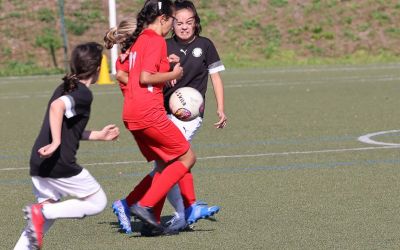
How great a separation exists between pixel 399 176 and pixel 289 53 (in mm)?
28660

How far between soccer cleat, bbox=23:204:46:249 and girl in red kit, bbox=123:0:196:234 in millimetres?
1121

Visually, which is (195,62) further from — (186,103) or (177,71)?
(177,71)

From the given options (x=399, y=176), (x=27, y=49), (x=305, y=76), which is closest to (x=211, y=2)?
(x=27, y=49)

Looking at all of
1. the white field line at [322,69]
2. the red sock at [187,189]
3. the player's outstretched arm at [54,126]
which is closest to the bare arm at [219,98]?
the red sock at [187,189]

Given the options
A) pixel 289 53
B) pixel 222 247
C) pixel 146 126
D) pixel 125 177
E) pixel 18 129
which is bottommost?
pixel 289 53

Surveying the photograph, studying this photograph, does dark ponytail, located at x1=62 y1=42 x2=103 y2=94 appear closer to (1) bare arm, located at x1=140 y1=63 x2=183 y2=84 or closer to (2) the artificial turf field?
(1) bare arm, located at x1=140 y1=63 x2=183 y2=84

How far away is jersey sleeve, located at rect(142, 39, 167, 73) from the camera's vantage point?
8219mm

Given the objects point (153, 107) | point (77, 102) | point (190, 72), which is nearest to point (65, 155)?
point (77, 102)

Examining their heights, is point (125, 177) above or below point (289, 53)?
above

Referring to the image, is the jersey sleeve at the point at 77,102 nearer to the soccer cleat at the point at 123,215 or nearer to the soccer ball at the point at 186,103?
the soccer cleat at the point at 123,215

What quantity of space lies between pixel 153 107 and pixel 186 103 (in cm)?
73

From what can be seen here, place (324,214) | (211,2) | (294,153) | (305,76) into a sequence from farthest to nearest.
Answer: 1. (211,2)
2. (305,76)
3. (294,153)
4. (324,214)

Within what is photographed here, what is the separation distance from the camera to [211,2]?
44.1 m

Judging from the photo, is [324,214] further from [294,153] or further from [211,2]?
[211,2]
